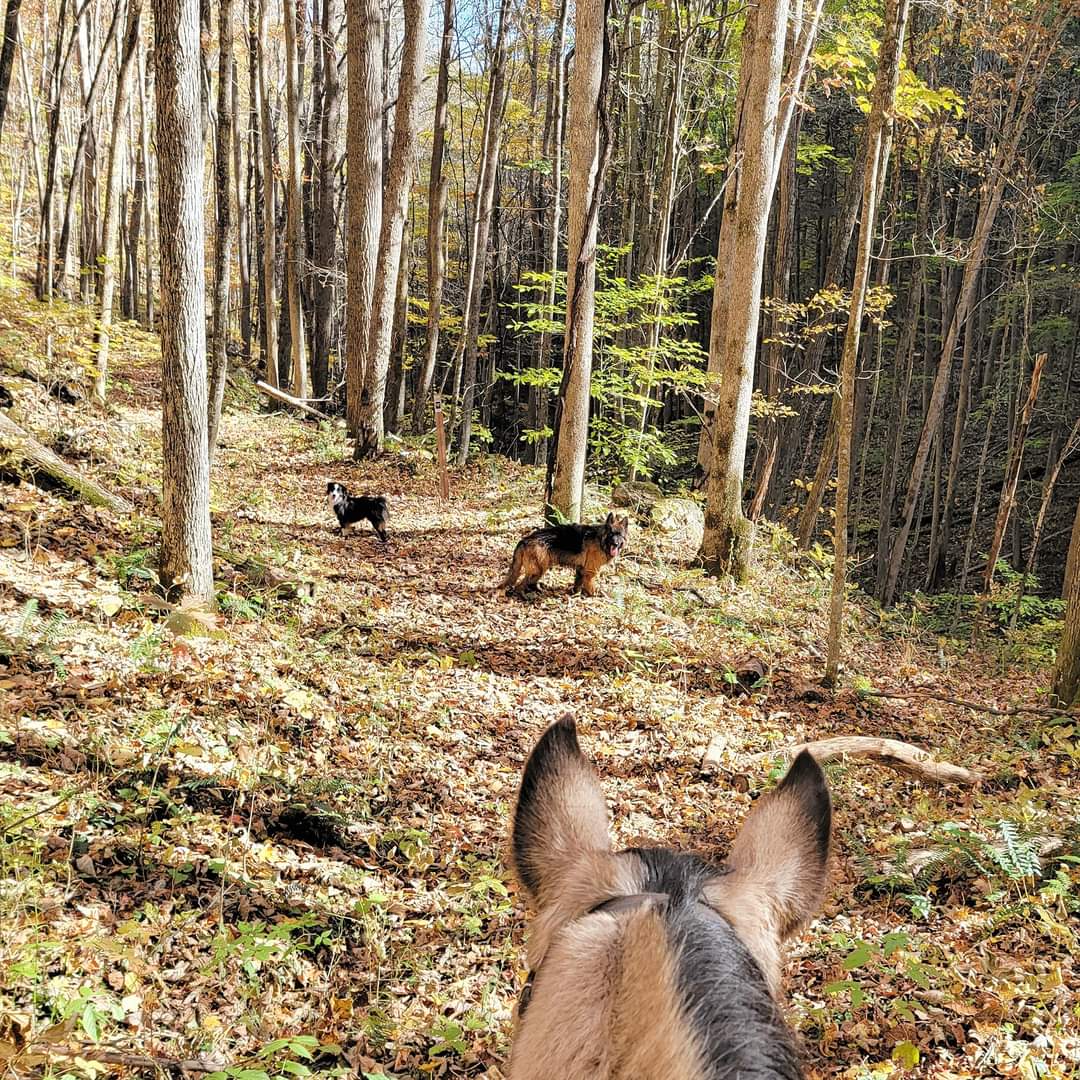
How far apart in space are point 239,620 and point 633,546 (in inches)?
301

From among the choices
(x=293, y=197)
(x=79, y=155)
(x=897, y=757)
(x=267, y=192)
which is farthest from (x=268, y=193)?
(x=897, y=757)

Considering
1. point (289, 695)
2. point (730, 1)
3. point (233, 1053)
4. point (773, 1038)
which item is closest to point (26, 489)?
point (289, 695)

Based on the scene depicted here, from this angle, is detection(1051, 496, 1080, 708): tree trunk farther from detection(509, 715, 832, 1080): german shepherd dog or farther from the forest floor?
detection(509, 715, 832, 1080): german shepherd dog

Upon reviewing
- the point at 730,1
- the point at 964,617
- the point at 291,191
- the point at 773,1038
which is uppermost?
the point at 730,1

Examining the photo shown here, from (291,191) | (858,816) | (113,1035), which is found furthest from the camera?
(291,191)

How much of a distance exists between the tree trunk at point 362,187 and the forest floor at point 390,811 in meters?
8.01

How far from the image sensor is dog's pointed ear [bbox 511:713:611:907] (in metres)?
1.43

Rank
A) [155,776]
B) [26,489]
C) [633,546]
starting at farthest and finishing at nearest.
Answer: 1. [633,546]
2. [26,489]
3. [155,776]

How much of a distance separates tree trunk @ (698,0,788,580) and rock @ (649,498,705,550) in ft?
6.74

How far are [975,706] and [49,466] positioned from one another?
10218 mm

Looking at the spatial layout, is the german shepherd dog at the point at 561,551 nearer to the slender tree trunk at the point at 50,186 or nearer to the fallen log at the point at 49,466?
the fallen log at the point at 49,466

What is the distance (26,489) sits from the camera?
7.89m

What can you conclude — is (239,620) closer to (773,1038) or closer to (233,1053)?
(233,1053)

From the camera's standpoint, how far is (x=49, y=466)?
327 inches
